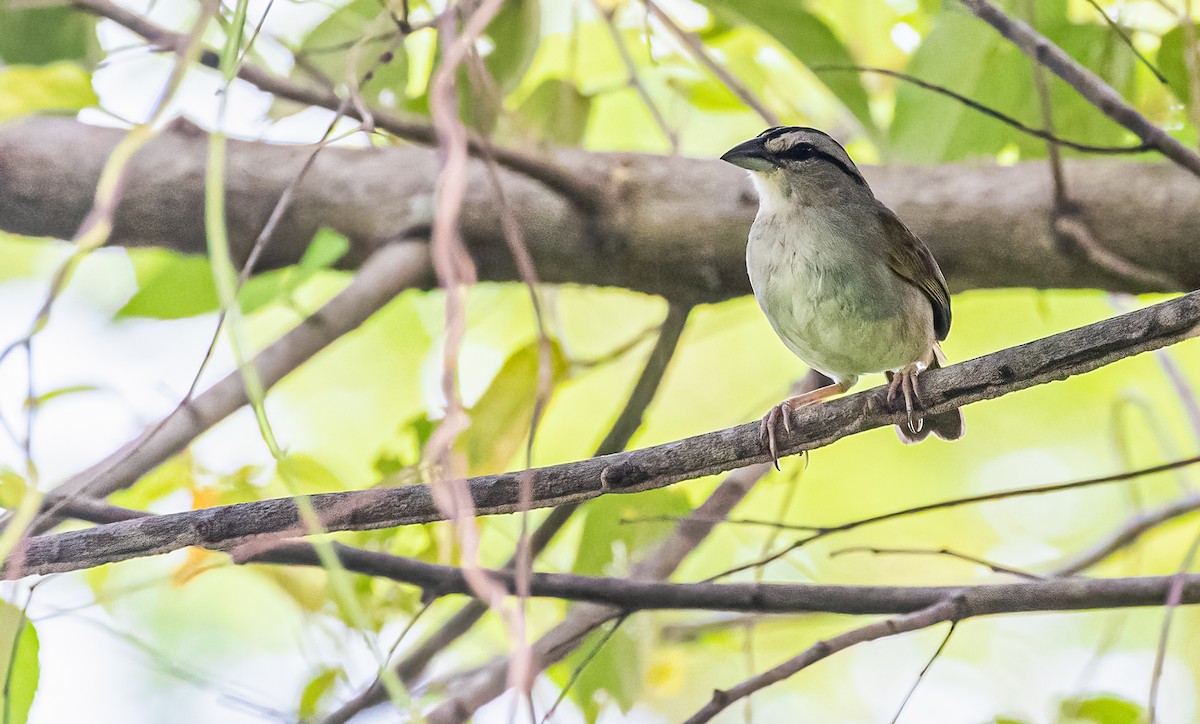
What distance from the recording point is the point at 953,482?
416 centimetres

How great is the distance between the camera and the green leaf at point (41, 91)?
6.25ft

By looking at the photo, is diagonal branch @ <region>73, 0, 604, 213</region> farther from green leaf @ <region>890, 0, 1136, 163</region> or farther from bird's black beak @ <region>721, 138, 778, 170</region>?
green leaf @ <region>890, 0, 1136, 163</region>

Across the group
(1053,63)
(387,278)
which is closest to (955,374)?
(1053,63)

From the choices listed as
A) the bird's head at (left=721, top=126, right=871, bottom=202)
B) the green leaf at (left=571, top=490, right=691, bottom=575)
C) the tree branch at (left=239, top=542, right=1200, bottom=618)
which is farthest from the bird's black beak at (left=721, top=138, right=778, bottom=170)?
the tree branch at (left=239, top=542, right=1200, bottom=618)

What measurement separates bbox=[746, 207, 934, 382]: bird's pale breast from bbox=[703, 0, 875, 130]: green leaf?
0.28 meters

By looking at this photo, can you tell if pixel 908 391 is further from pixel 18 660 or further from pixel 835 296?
pixel 18 660

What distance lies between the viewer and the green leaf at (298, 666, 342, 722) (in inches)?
93.4

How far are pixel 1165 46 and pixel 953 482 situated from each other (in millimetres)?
2171

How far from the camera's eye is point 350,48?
2336 millimetres

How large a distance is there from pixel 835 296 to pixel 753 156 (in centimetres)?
39

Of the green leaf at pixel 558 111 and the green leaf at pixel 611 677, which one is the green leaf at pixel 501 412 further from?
the green leaf at pixel 558 111

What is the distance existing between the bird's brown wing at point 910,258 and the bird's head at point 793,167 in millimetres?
140

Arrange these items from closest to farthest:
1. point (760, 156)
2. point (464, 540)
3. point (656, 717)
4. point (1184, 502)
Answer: point (464, 540)
point (760, 156)
point (1184, 502)
point (656, 717)

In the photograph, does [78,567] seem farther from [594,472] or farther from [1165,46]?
[1165,46]
